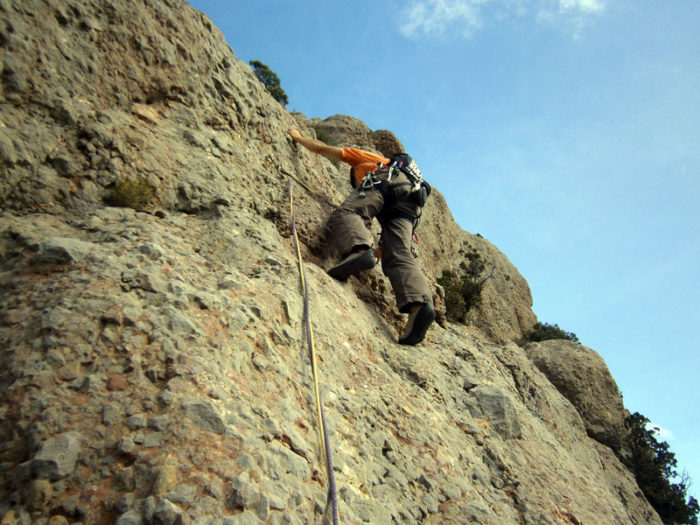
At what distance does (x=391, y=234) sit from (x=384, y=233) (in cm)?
12

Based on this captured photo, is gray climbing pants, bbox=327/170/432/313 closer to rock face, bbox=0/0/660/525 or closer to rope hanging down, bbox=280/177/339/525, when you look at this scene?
rock face, bbox=0/0/660/525

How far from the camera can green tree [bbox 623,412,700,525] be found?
42.3ft

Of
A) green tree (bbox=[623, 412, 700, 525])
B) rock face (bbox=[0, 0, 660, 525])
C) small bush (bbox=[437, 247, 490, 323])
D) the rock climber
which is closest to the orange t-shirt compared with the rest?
the rock climber

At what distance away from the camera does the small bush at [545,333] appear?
18.0 metres

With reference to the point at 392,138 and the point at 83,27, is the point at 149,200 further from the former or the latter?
the point at 392,138

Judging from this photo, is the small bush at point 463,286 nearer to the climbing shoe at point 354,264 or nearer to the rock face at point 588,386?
the rock face at point 588,386

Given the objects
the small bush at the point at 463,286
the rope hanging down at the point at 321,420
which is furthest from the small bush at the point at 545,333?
the rope hanging down at the point at 321,420

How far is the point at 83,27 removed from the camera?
4441 mm

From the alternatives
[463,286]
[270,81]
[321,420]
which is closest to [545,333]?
[463,286]

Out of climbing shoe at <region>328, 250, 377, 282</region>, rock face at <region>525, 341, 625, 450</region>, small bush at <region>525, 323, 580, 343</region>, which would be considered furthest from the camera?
small bush at <region>525, 323, 580, 343</region>

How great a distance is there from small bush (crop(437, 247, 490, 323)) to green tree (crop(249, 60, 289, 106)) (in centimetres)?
678

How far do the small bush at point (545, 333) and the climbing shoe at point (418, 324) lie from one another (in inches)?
541

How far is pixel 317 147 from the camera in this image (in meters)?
6.72

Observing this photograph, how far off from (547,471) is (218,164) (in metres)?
4.50
